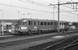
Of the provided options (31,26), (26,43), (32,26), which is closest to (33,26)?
(32,26)

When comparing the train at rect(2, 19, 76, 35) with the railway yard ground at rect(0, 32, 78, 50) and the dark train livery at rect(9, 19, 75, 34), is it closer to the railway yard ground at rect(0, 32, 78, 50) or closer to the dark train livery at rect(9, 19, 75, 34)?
the dark train livery at rect(9, 19, 75, 34)

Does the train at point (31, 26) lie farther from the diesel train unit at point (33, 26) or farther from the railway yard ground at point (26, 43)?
the railway yard ground at point (26, 43)

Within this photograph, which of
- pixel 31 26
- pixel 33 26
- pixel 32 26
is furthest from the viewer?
pixel 33 26

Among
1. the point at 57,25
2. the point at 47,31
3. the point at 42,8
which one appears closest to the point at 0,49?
the point at 47,31

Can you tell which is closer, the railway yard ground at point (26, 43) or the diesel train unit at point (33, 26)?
the railway yard ground at point (26, 43)

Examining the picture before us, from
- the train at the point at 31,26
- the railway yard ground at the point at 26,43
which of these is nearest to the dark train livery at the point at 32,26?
the train at the point at 31,26

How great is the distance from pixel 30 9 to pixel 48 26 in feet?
29.6

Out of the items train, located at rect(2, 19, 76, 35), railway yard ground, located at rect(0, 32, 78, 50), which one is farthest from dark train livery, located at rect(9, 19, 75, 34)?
railway yard ground, located at rect(0, 32, 78, 50)

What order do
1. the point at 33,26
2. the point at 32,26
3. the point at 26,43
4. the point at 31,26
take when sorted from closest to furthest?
the point at 26,43
the point at 31,26
the point at 32,26
the point at 33,26

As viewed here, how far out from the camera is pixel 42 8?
42.8m

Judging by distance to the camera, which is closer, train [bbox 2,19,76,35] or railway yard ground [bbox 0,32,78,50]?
railway yard ground [bbox 0,32,78,50]

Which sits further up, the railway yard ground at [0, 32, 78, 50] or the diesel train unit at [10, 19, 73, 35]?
the diesel train unit at [10, 19, 73, 35]

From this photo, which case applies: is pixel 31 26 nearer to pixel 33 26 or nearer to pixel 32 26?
pixel 32 26

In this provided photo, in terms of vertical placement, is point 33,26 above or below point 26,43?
above
